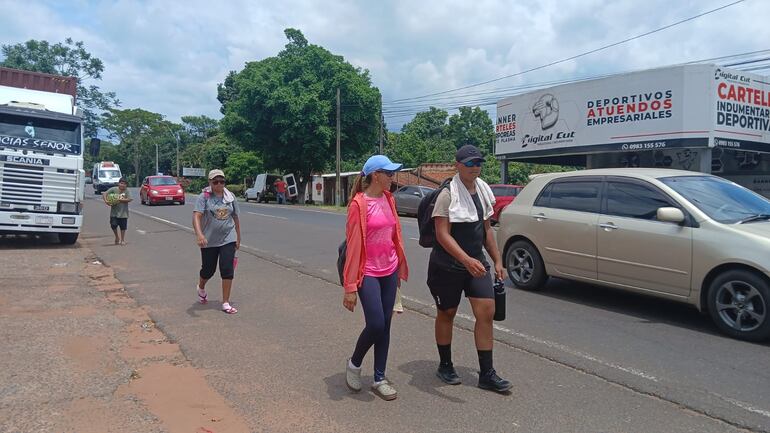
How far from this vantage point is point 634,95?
Result: 19.2 m

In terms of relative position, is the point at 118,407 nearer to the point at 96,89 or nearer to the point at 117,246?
the point at 117,246

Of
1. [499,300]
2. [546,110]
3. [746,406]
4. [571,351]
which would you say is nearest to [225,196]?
[499,300]

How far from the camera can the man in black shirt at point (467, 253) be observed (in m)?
4.20

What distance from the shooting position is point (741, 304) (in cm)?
559

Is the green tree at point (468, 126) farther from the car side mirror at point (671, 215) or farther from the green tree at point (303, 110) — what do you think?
the car side mirror at point (671, 215)

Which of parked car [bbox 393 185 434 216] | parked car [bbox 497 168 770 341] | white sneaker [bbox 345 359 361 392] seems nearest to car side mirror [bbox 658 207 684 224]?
parked car [bbox 497 168 770 341]

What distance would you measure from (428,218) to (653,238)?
3.20m

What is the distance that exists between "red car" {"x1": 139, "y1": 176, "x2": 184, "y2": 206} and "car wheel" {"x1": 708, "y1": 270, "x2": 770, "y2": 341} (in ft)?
93.8

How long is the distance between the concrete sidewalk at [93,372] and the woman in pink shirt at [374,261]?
3.37 feet

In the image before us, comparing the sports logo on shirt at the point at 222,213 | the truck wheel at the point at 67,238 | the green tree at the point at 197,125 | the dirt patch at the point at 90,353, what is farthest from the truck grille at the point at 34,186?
the green tree at the point at 197,125

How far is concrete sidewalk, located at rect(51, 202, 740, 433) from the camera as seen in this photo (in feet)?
12.4

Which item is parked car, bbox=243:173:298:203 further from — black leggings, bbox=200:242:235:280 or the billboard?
black leggings, bbox=200:242:235:280

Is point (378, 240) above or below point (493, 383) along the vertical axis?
above

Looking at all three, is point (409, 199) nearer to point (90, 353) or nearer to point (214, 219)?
point (214, 219)
